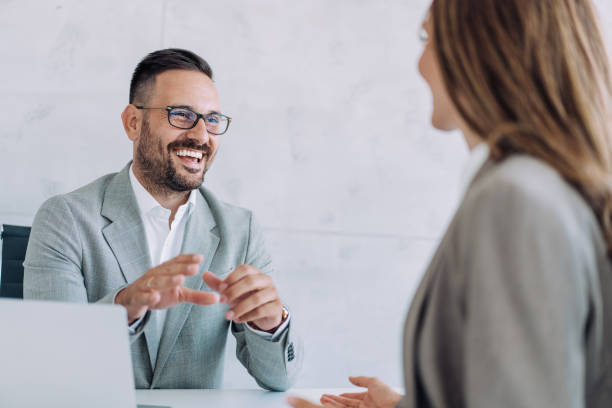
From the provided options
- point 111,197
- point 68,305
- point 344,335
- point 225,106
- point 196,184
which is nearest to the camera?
point 68,305

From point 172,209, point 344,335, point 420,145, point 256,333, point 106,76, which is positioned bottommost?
point 344,335

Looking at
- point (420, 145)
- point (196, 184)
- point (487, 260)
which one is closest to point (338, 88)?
point (420, 145)

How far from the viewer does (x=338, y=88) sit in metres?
2.88

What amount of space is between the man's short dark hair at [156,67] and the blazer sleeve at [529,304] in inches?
73.3

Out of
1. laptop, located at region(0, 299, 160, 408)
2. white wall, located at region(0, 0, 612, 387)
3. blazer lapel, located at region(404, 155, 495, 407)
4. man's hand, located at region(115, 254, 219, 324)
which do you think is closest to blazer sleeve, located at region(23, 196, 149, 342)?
man's hand, located at region(115, 254, 219, 324)

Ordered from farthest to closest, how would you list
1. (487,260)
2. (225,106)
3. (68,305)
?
(225,106) → (68,305) → (487,260)

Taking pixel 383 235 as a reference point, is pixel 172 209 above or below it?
above

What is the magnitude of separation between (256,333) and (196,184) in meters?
0.65

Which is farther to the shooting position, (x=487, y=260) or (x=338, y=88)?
(x=338, y=88)

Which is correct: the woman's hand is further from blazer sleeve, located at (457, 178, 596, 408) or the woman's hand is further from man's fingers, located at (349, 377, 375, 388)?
blazer sleeve, located at (457, 178, 596, 408)

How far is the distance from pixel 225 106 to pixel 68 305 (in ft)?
6.07

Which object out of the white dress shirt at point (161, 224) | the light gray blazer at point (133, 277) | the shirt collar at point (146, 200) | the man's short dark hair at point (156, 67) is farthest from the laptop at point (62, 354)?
the man's short dark hair at point (156, 67)

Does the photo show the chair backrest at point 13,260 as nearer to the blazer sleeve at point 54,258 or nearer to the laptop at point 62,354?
the blazer sleeve at point 54,258

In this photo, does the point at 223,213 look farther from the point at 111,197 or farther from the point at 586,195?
the point at 586,195
